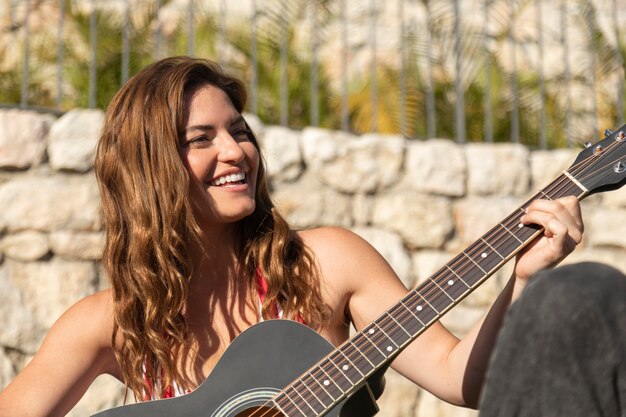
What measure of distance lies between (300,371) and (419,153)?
214cm

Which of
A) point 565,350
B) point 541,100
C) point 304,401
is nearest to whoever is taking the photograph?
point 565,350

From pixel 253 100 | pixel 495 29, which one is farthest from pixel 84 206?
pixel 495 29

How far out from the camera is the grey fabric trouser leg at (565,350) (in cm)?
145

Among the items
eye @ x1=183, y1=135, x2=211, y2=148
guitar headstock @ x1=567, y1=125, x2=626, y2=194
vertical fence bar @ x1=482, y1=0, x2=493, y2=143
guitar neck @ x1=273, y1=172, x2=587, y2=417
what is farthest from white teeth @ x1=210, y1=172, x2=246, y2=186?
vertical fence bar @ x1=482, y1=0, x2=493, y2=143

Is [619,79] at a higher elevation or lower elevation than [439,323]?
higher

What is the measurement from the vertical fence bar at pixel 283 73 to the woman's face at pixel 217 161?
1595mm

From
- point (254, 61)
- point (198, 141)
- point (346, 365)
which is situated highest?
point (254, 61)

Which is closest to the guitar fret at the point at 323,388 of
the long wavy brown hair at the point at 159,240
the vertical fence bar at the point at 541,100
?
the long wavy brown hair at the point at 159,240

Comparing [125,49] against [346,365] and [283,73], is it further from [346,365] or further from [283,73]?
[346,365]

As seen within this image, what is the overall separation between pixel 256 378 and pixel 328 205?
1896 mm

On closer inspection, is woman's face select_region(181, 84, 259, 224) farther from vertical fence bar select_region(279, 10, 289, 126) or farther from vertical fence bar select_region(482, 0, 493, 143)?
vertical fence bar select_region(482, 0, 493, 143)

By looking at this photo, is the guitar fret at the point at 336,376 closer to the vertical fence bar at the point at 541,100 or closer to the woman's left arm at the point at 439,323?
the woman's left arm at the point at 439,323

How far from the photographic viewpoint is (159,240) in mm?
2668

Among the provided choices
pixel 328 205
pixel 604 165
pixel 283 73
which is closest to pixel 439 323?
pixel 604 165
